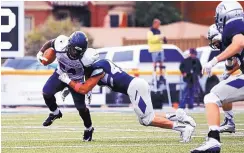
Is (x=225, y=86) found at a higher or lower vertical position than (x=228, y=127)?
higher

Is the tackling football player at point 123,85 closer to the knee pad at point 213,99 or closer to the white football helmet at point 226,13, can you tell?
the white football helmet at point 226,13

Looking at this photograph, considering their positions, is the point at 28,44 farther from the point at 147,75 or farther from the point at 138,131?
the point at 138,131

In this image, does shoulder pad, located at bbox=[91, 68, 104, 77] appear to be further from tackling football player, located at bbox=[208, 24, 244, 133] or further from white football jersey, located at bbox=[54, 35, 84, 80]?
tackling football player, located at bbox=[208, 24, 244, 133]

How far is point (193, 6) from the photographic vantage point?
46.8 m

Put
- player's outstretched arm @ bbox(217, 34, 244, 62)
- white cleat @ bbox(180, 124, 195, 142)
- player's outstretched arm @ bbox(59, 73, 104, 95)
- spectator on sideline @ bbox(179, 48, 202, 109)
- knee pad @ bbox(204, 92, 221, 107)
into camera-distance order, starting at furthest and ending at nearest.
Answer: spectator on sideline @ bbox(179, 48, 202, 109) → white cleat @ bbox(180, 124, 195, 142) → player's outstretched arm @ bbox(59, 73, 104, 95) → knee pad @ bbox(204, 92, 221, 107) → player's outstretched arm @ bbox(217, 34, 244, 62)

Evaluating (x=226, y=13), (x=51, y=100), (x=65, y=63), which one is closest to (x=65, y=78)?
(x=65, y=63)

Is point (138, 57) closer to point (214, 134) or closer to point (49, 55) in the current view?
point (49, 55)

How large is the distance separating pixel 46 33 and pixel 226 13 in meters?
33.3

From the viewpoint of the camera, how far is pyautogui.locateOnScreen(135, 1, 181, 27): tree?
47.5 m

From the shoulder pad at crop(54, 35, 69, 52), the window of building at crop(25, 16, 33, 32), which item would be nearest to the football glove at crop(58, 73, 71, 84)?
the shoulder pad at crop(54, 35, 69, 52)

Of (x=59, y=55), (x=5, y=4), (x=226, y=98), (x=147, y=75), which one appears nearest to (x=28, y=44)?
(x=147, y=75)

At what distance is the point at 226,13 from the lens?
10.7 meters

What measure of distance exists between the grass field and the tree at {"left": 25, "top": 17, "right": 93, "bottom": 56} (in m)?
24.9

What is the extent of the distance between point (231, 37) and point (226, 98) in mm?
626
